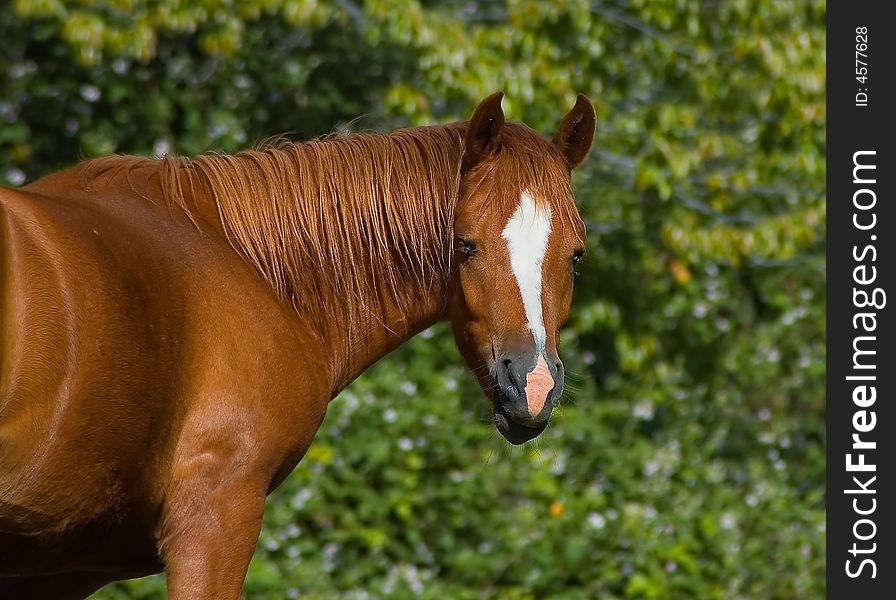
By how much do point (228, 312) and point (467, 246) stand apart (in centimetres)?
62

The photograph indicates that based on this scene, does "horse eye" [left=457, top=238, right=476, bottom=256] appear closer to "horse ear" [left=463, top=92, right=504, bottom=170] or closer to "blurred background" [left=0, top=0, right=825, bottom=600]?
"horse ear" [left=463, top=92, right=504, bottom=170]

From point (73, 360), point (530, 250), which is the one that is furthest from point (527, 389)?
point (73, 360)

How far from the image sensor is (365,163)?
315 cm

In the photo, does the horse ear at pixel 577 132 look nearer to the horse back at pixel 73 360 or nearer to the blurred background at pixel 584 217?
the horse back at pixel 73 360

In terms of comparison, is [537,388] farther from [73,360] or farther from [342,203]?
[73,360]

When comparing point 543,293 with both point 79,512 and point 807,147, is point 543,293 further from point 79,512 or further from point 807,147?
point 807,147

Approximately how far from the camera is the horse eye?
296 centimetres

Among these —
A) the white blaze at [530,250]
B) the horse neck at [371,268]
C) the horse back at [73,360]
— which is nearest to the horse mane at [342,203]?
the horse neck at [371,268]

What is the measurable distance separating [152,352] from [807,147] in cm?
483

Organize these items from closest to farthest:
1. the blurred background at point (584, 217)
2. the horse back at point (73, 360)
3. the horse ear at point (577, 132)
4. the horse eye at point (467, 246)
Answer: the horse back at point (73, 360) < the horse eye at point (467, 246) < the horse ear at point (577, 132) < the blurred background at point (584, 217)

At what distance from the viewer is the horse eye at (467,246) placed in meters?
2.96

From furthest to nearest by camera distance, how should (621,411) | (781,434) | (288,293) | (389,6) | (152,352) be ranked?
(781,434) → (621,411) → (389,6) → (288,293) → (152,352)

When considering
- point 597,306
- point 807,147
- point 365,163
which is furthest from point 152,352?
point 807,147

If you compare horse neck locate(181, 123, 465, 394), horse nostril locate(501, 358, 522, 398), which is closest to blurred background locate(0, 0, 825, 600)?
horse neck locate(181, 123, 465, 394)
